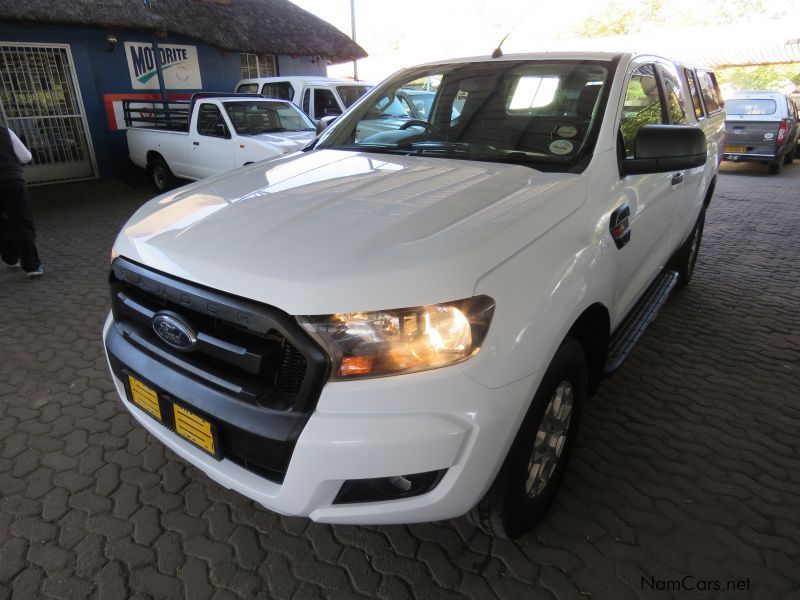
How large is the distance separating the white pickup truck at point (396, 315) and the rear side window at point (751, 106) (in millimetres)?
12220

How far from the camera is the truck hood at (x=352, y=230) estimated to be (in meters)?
1.45

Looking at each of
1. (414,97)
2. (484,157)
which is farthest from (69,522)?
(414,97)

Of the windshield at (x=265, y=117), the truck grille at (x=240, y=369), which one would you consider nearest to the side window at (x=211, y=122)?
the windshield at (x=265, y=117)

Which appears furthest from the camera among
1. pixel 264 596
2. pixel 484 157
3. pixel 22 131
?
pixel 22 131

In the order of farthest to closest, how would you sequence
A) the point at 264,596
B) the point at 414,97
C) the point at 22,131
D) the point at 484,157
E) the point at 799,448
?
1. the point at 22,131
2. the point at 414,97
3. the point at 799,448
4. the point at 484,157
5. the point at 264,596

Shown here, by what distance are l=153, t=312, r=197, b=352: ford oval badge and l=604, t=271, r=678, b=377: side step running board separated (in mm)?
1795

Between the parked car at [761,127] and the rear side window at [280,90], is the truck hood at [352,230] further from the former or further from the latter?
the parked car at [761,127]

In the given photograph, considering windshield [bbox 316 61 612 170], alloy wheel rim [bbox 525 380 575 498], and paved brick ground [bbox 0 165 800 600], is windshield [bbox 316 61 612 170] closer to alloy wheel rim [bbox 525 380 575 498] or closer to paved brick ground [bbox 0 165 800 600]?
alloy wheel rim [bbox 525 380 575 498]

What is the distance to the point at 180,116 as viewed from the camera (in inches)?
394

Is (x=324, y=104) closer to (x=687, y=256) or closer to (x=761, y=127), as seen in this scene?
(x=687, y=256)

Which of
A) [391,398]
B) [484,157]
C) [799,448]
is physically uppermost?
[484,157]

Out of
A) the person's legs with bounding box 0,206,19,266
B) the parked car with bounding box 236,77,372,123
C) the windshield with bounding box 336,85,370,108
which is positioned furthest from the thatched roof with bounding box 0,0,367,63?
the person's legs with bounding box 0,206,19,266

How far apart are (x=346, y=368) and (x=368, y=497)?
415 mm

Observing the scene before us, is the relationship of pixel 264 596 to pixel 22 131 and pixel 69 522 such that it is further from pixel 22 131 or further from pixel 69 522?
pixel 22 131
